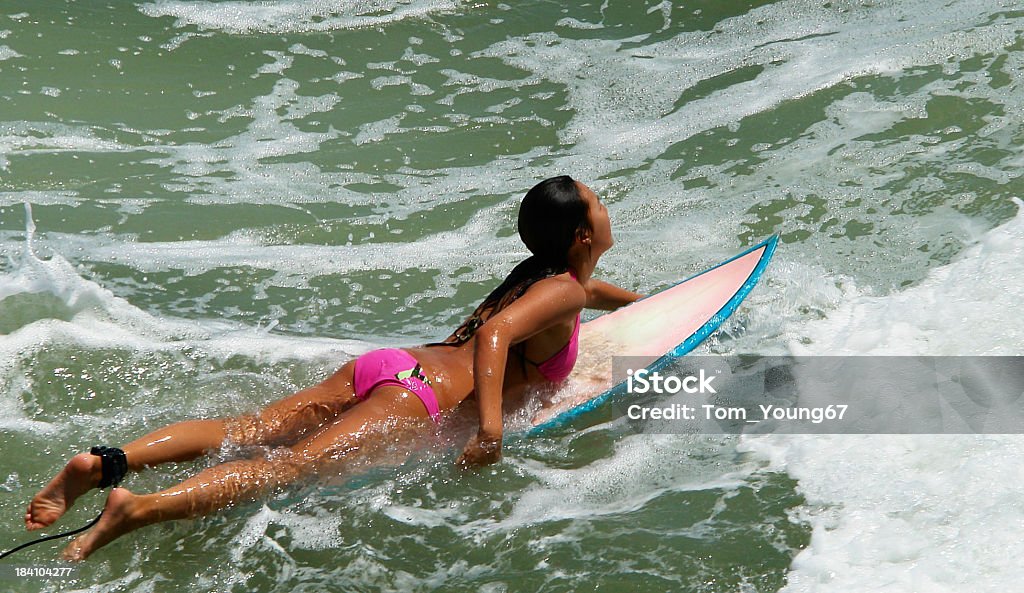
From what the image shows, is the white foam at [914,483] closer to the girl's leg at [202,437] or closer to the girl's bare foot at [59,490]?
the girl's leg at [202,437]

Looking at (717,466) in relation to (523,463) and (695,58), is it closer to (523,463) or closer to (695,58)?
(523,463)

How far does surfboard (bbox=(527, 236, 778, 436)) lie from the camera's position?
4.30m

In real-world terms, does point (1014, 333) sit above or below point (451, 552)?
above

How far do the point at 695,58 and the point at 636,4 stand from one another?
115 cm

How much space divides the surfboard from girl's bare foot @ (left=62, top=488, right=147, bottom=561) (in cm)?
157

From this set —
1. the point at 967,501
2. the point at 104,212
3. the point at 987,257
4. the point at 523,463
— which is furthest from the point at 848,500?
the point at 104,212

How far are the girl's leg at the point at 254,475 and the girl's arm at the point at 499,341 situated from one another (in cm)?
32

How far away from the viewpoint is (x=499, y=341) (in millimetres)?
3611

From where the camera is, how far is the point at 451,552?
338cm

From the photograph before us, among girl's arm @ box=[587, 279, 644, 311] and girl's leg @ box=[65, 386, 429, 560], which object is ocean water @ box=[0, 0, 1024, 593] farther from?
girl's arm @ box=[587, 279, 644, 311]

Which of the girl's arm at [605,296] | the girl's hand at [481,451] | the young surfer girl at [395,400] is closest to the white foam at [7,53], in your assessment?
the young surfer girl at [395,400]
